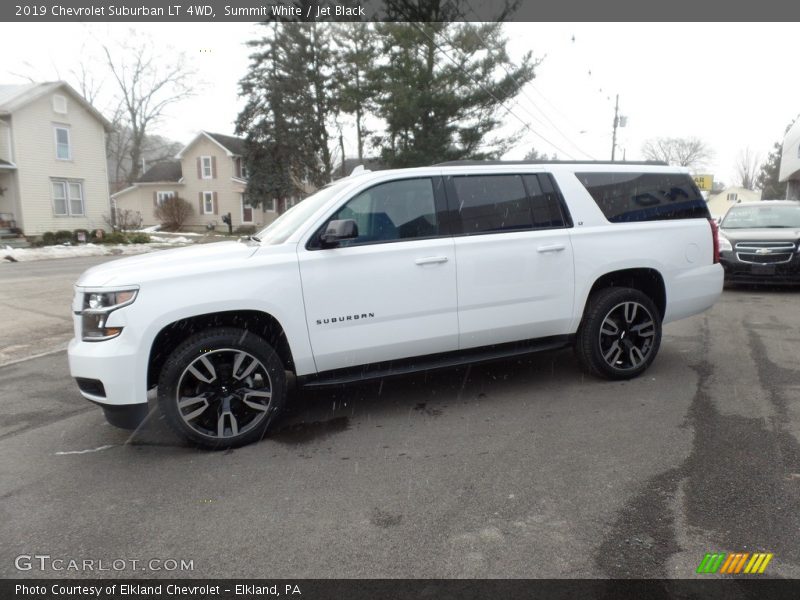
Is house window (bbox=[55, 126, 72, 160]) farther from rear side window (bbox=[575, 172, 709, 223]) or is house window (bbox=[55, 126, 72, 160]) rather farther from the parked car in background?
rear side window (bbox=[575, 172, 709, 223])

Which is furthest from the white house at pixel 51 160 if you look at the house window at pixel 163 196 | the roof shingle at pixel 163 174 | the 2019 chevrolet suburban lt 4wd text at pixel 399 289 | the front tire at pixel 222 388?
the front tire at pixel 222 388

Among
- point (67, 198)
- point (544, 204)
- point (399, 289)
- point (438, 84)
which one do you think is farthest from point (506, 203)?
point (67, 198)

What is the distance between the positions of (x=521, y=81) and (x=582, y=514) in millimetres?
22566

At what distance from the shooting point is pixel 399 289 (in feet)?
14.2

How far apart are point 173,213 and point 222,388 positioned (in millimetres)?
41550

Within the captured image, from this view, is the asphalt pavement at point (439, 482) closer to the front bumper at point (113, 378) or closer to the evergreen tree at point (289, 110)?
the front bumper at point (113, 378)

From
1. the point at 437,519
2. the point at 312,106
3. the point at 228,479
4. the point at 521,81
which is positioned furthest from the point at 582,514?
the point at 312,106

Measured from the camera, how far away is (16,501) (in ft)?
11.2

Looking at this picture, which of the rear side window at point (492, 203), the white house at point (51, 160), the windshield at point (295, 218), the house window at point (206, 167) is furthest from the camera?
the house window at point (206, 167)

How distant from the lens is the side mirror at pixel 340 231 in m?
3.97

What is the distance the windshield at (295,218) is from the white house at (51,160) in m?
28.4

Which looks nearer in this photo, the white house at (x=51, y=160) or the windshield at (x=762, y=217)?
the windshield at (x=762, y=217)

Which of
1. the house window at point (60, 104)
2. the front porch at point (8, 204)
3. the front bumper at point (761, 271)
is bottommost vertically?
the front bumper at point (761, 271)

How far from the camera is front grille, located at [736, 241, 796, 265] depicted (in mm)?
9812
